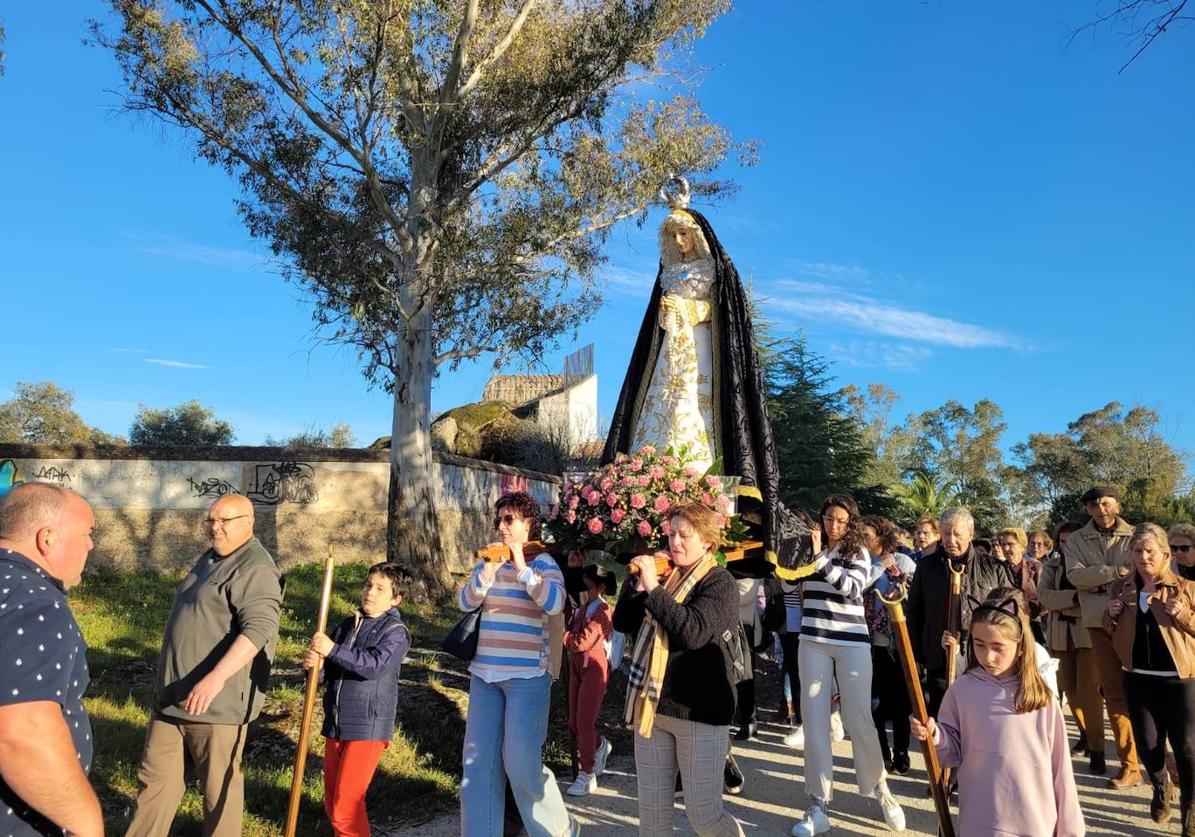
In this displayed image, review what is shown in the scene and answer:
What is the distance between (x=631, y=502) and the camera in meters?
5.02

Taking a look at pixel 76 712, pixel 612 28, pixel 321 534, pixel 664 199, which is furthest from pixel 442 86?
pixel 76 712

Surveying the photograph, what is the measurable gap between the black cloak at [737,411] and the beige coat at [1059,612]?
2420mm

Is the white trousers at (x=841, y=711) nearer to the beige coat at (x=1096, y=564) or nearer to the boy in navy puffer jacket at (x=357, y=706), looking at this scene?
the beige coat at (x=1096, y=564)

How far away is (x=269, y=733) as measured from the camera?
614 cm

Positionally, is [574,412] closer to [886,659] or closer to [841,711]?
[886,659]

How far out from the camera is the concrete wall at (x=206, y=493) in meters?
14.2

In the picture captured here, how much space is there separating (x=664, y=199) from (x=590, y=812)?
486 cm

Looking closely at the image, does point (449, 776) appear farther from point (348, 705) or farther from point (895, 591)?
point (895, 591)

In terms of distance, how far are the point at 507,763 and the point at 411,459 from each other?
9500 mm

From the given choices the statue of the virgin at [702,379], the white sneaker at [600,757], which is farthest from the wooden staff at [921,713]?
the white sneaker at [600,757]

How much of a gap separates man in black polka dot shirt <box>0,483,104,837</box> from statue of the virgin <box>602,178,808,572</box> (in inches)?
180

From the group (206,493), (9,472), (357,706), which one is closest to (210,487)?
(206,493)

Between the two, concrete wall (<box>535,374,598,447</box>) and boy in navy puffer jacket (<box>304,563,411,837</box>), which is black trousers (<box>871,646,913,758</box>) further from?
concrete wall (<box>535,374,598,447</box>)

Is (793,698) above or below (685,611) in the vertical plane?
below
